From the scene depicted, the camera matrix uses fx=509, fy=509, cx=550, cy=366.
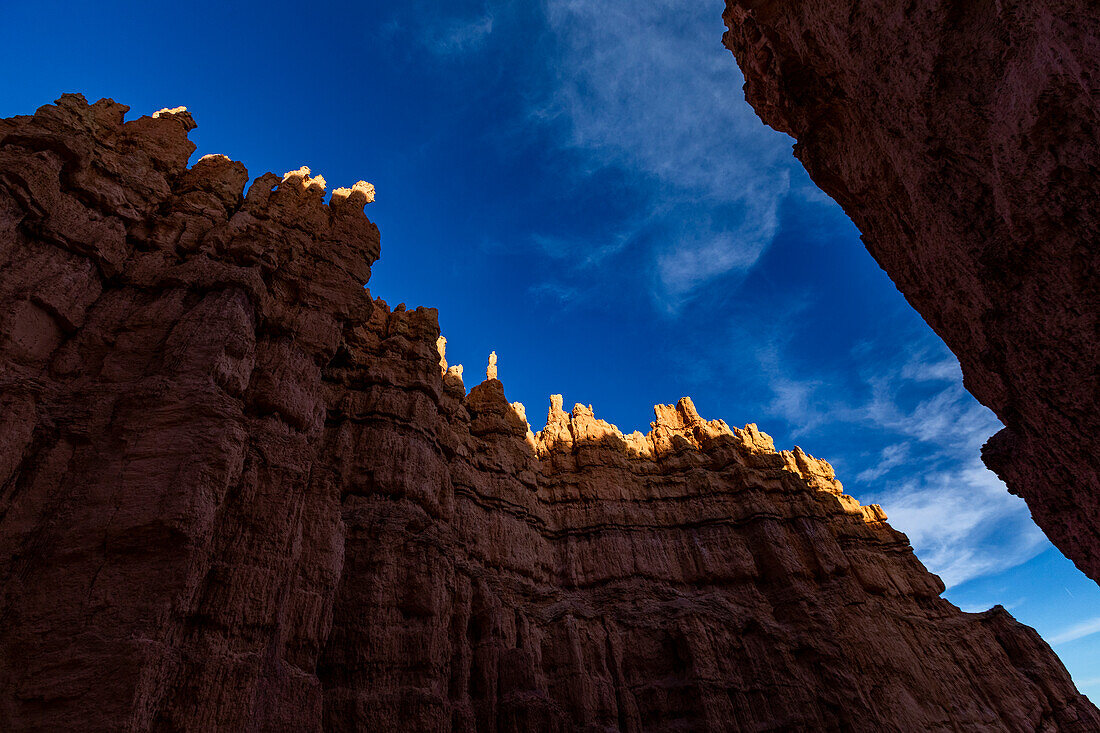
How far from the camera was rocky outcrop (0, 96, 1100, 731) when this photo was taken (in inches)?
388

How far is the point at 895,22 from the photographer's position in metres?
6.11

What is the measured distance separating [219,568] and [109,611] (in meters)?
2.12

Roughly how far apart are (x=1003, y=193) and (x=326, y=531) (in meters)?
15.7

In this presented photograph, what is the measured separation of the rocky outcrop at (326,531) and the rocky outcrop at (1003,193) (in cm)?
1366

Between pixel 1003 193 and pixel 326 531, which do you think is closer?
pixel 1003 193

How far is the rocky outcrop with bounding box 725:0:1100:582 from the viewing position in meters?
4.39

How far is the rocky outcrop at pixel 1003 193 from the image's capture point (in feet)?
14.4

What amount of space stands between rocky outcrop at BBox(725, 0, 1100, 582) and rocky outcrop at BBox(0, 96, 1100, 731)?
13658 millimetres

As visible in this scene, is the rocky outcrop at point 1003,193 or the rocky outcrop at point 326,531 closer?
the rocky outcrop at point 1003,193

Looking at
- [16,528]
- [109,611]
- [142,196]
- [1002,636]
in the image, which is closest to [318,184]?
[142,196]

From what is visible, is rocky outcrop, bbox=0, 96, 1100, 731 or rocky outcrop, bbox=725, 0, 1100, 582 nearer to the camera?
rocky outcrop, bbox=725, 0, 1100, 582

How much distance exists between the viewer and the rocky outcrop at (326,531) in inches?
388

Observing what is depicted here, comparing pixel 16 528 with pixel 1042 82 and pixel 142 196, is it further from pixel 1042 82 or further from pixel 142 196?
pixel 1042 82

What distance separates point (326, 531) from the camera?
569 inches
